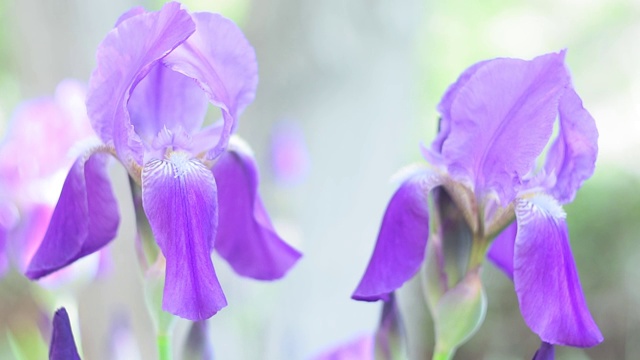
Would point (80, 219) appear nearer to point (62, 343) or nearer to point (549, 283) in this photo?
point (62, 343)

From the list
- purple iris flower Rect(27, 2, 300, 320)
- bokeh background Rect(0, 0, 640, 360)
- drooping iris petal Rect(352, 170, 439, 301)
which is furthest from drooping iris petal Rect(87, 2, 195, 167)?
bokeh background Rect(0, 0, 640, 360)

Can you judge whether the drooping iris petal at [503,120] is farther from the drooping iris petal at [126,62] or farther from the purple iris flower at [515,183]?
the drooping iris petal at [126,62]

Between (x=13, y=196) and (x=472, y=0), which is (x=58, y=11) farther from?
(x=472, y=0)

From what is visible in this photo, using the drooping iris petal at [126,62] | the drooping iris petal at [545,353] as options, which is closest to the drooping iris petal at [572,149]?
the drooping iris petal at [545,353]

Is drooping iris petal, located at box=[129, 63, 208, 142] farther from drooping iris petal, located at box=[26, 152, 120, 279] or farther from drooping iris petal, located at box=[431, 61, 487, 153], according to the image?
drooping iris petal, located at box=[431, 61, 487, 153]

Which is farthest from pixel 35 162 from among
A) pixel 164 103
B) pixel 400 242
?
pixel 400 242
